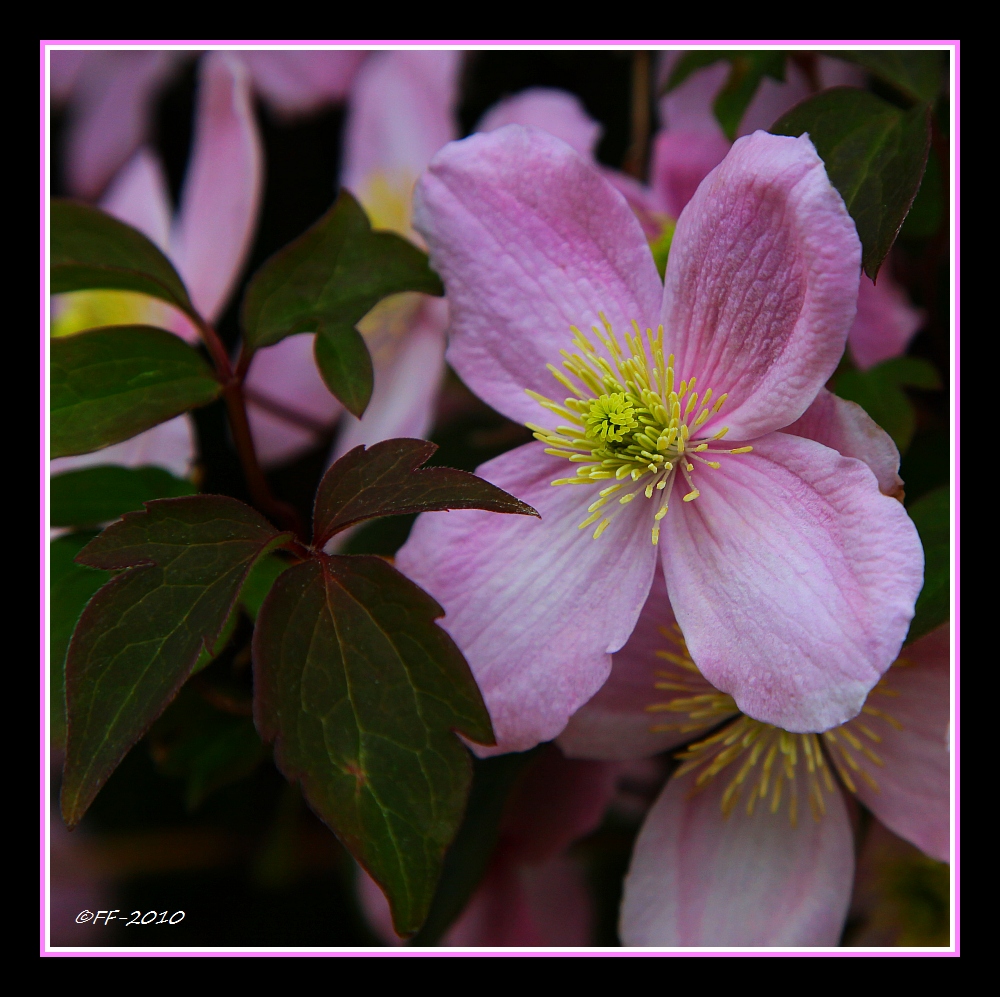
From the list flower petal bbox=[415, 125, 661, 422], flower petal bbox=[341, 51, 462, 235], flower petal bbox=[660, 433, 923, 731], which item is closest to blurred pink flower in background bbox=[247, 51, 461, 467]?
flower petal bbox=[341, 51, 462, 235]

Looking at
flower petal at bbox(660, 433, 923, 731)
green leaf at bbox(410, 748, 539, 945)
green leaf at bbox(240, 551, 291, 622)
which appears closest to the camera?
flower petal at bbox(660, 433, 923, 731)

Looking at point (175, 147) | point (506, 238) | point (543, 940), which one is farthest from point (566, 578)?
point (175, 147)

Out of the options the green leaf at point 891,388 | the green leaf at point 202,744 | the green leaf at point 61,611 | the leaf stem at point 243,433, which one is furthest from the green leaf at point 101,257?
the green leaf at point 891,388

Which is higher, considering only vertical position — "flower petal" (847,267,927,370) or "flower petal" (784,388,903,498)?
"flower petal" (847,267,927,370)

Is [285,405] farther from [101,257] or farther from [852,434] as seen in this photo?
[852,434]

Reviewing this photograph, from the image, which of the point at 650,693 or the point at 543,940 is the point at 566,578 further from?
the point at 543,940

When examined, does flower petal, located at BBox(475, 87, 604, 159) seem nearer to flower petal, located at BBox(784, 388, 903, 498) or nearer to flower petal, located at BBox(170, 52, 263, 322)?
flower petal, located at BBox(170, 52, 263, 322)
